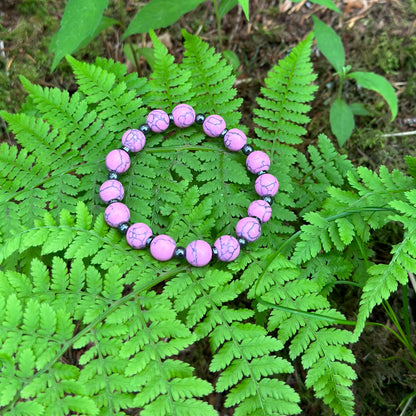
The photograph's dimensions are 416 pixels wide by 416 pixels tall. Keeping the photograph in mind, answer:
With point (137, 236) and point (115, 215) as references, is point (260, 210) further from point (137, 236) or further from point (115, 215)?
point (115, 215)

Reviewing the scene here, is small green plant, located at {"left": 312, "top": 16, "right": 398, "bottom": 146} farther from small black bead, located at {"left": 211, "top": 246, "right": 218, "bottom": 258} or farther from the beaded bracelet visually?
small black bead, located at {"left": 211, "top": 246, "right": 218, "bottom": 258}

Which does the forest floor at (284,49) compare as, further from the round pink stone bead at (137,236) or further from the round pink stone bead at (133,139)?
the round pink stone bead at (137,236)

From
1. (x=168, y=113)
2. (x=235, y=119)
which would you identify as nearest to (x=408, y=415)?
(x=235, y=119)

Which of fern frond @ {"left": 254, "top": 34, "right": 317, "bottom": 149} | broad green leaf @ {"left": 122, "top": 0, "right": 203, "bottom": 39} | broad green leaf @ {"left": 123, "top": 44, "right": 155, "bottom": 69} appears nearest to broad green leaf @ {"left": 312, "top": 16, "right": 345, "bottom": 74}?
fern frond @ {"left": 254, "top": 34, "right": 317, "bottom": 149}

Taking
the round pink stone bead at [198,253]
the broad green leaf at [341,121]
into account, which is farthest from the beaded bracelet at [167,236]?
the broad green leaf at [341,121]

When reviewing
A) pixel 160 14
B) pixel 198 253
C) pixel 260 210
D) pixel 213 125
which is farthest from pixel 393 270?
pixel 160 14
